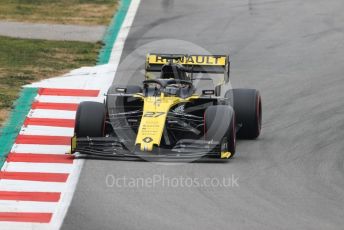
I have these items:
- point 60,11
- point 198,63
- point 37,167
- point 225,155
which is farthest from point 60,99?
point 60,11

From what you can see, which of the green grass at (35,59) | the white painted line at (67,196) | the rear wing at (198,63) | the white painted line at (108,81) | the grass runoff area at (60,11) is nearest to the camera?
the white painted line at (67,196)

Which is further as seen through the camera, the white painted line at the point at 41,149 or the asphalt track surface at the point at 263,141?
the white painted line at the point at 41,149

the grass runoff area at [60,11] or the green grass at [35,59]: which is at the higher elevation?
the green grass at [35,59]

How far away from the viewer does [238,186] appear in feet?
53.5

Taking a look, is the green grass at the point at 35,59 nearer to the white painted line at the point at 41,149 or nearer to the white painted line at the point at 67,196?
the white painted line at the point at 41,149

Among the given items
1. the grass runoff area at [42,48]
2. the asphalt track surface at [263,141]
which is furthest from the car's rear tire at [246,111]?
the grass runoff area at [42,48]

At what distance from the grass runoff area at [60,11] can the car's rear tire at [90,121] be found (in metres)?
12.0

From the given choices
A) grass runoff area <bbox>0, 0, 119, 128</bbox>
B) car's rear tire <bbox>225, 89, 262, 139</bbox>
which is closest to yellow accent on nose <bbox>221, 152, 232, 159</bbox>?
car's rear tire <bbox>225, 89, 262, 139</bbox>

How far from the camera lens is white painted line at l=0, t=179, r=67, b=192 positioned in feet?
52.6

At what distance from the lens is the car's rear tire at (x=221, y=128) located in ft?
57.9

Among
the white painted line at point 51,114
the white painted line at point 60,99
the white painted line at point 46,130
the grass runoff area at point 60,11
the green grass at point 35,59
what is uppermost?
the white painted line at point 46,130

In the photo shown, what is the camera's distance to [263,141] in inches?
762

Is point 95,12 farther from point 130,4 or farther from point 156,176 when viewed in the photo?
point 156,176

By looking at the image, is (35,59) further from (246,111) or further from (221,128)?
(221,128)
